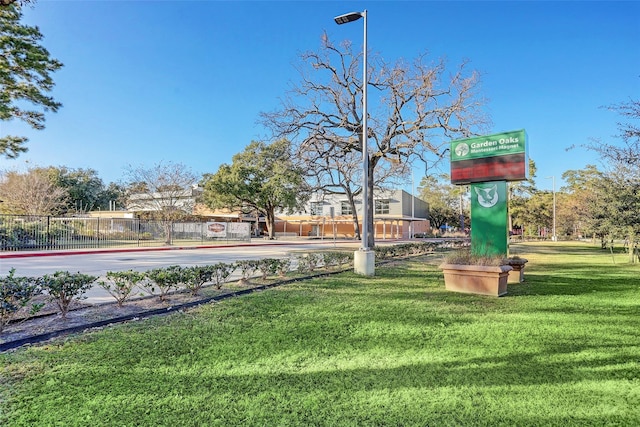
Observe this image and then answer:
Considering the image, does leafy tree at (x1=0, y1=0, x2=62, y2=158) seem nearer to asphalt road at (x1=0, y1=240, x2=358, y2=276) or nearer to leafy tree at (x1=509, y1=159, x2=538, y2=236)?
asphalt road at (x1=0, y1=240, x2=358, y2=276)

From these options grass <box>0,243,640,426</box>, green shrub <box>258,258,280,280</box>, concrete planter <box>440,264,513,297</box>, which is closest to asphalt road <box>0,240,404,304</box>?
green shrub <box>258,258,280,280</box>

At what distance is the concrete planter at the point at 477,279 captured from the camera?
7430 millimetres

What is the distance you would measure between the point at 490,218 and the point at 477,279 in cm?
346

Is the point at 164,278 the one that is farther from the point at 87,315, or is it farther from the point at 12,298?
the point at 12,298

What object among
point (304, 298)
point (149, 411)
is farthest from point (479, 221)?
point (149, 411)

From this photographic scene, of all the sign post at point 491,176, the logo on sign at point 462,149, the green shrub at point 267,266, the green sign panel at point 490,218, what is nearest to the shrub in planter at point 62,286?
the green shrub at point 267,266

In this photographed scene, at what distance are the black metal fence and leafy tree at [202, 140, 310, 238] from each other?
769 centimetres

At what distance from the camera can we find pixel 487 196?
10.6m

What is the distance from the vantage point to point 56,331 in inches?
177

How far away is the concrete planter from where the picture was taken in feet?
24.4

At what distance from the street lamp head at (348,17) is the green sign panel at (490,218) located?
19.6 feet

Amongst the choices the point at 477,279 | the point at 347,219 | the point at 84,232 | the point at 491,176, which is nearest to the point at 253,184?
the point at 347,219

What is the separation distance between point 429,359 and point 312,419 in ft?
5.43

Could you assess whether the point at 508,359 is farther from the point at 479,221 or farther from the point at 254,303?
the point at 479,221
